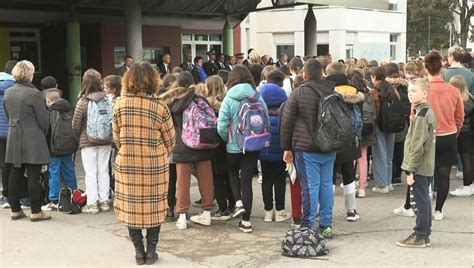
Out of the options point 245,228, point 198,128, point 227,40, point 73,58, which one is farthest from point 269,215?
point 227,40

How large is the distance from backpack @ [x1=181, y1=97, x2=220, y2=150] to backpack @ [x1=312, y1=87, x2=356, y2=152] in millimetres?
1314

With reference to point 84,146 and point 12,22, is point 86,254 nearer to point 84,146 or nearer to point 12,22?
point 84,146

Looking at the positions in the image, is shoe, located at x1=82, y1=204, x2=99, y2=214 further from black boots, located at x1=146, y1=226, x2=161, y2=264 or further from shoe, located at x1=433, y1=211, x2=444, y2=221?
shoe, located at x1=433, y1=211, x2=444, y2=221

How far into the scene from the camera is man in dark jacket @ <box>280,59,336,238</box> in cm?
613

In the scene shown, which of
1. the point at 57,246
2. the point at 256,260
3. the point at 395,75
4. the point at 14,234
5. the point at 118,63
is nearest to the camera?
the point at 256,260

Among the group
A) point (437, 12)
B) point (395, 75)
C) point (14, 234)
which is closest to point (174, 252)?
point (14, 234)

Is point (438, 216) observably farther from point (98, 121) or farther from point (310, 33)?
point (310, 33)

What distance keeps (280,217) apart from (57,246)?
104 inches

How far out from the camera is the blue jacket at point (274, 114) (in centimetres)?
695

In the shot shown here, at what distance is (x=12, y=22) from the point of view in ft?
Result: 56.1

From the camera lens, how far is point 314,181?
621cm

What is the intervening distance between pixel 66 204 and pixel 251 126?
2.79 m

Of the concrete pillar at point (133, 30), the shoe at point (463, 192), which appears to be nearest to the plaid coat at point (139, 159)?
the shoe at point (463, 192)

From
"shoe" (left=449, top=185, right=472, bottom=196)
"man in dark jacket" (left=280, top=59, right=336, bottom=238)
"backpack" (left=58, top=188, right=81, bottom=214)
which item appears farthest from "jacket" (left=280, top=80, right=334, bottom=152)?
"shoe" (left=449, top=185, right=472, bottom=196)
